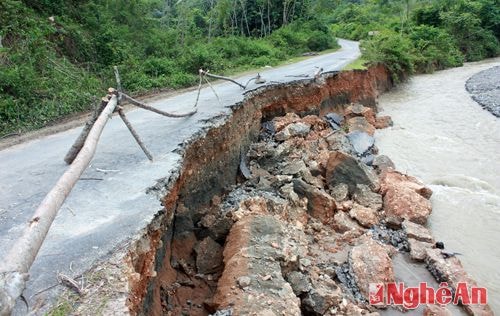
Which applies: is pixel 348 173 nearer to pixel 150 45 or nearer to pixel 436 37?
pixel 150 45

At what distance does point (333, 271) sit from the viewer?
20.5 feet

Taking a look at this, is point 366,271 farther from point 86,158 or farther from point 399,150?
point 399,150

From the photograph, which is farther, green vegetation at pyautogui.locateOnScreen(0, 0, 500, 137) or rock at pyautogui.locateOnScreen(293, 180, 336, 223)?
green vegetation at pyautogui.locateOnScreen(0, 0, 500, 137)

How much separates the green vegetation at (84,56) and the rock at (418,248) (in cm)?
883

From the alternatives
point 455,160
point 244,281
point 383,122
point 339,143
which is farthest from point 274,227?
point 383,122

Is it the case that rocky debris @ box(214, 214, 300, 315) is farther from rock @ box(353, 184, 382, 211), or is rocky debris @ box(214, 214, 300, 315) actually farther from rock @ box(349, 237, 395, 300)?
rock @ box(353, 184, 382, 211)

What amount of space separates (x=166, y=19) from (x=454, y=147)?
2053cm

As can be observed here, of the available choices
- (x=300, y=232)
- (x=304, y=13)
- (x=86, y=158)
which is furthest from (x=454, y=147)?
(x=304, y=13)

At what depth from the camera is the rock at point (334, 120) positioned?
14.2m

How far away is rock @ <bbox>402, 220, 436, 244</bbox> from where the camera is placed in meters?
7.41

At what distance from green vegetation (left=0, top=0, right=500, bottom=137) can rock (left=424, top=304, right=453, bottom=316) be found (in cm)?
914

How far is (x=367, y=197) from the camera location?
8883 millimetres

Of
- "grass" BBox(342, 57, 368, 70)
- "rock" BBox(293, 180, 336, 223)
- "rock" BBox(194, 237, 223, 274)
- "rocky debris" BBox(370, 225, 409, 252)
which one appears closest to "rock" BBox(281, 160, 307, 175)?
"rock" BBox(293, 180, 336, 223)

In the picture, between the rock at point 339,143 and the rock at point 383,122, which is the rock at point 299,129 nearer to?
the rock at point 339,143
